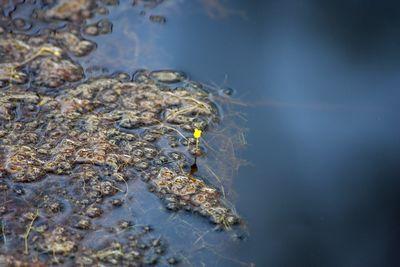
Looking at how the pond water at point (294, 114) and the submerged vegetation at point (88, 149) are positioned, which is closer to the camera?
the submerged vegetation at point (88, 149)

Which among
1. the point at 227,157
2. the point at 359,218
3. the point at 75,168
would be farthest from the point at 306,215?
the point at 75,168

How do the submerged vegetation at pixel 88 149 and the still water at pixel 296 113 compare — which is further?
the still water at pixel 296 113

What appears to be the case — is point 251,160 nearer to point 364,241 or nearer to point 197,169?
point 197,169

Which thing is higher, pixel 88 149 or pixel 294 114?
pixel 294 114

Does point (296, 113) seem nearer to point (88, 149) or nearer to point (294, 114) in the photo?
point (294, 114)

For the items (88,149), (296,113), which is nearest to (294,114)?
(296,113)
